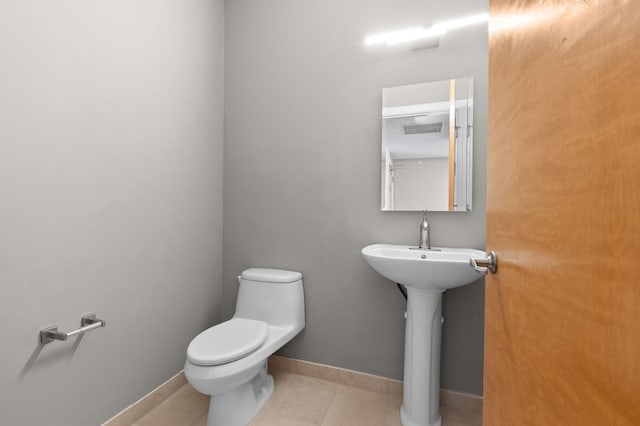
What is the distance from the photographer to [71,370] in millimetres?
1188

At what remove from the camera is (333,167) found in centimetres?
180

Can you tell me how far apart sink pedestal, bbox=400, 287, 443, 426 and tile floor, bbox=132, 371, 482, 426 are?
13 centimetres

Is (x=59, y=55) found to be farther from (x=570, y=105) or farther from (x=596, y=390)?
(x=596, y=390)

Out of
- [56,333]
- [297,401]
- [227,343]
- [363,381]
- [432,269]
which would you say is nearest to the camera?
[56,333]

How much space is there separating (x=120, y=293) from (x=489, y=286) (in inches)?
59.9

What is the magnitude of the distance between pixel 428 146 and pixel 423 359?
1.09 m

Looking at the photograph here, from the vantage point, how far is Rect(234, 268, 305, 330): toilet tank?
1.75 m

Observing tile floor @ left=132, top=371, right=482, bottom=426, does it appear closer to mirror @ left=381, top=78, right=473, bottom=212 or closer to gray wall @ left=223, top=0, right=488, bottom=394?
gray wall @ left=223, top=0, right=488, bottom=394

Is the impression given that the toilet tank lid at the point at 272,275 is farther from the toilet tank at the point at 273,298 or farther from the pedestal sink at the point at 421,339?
the pedestal sink at the point at 421,339

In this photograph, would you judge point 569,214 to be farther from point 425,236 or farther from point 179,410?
point 179,410

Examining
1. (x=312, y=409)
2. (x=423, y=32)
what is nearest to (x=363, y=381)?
(x=312, y=409)

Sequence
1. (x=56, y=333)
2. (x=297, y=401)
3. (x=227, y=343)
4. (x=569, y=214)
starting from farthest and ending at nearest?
1. (x=297, y=401)
2. (x=227, y=343)
3. (x=56, y=333)
4. (x=569, y=214)

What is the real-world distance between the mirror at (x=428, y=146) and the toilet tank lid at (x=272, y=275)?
695mm

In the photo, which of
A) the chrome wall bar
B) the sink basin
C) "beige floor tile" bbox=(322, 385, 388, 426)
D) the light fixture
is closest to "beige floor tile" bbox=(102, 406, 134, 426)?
the chrome wall bar
